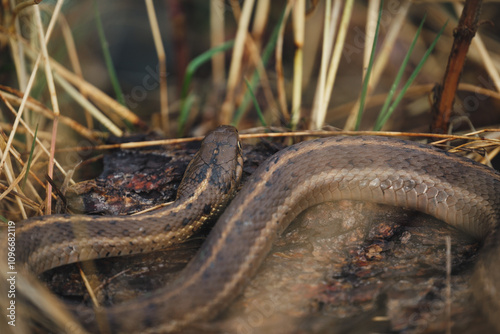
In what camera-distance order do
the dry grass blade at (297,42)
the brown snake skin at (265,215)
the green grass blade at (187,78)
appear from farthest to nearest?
the green grass blade at (187,78), the dry grass blade at (297,42), the brown snake skin at (265,215)

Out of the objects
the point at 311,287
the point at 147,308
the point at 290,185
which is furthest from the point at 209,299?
the point at 290,185

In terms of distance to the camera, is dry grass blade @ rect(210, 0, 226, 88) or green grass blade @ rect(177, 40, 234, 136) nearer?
green grass blade @ rect(177, 40, 234, 136)

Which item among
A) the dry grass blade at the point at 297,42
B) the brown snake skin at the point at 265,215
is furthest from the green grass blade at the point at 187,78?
the brown snake skin at the point at 265,215

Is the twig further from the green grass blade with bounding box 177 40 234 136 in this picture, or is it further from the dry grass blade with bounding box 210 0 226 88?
the dry grass blade with bounding box 210 0 226 88

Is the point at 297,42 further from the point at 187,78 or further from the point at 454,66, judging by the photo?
the point at 454,66

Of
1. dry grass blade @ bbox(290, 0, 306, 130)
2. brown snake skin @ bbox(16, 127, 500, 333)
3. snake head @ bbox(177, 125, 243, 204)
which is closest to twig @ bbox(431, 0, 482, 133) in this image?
brown snake skin @ bbox(16, 127, 500, 333)

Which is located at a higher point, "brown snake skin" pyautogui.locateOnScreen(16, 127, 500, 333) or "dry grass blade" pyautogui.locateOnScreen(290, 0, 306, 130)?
"dry grass blade" pyautogui.locateOnScreen(290, 0, 306, 130)

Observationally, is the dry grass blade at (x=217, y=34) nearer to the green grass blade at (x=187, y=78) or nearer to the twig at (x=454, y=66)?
the green grass blade at (x=187, y=78)

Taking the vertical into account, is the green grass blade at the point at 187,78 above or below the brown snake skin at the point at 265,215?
above
